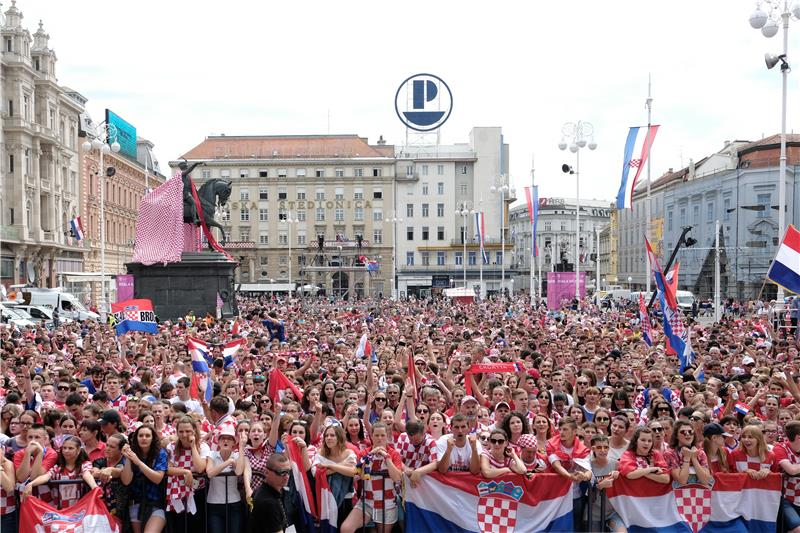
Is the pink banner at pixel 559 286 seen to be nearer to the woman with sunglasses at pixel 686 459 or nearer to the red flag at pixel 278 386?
the red flag at pixel 278 386

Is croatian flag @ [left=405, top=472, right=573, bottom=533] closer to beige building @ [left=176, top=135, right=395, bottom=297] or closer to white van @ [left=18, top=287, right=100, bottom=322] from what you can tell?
white van @ [left=18, top=287, right=100, bottom=322]

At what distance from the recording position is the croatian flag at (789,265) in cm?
1582

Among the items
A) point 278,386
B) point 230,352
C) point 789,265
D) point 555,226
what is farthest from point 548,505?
point 555,226

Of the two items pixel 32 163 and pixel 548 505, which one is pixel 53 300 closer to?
pixel 32 163

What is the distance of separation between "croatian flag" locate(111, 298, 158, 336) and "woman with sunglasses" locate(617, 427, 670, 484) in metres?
12.1

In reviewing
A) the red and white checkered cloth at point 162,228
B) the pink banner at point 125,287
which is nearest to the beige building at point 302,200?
the red and white checkered cloth at point 162,228

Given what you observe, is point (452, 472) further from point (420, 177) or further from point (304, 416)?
point (420, 177)

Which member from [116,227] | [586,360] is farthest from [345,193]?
[586,360]

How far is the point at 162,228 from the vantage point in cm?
3459

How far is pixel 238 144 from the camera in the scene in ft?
294

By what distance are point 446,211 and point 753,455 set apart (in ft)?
265

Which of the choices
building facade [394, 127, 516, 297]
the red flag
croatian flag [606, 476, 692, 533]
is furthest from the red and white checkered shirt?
building facade [394, 127, 516, 297]

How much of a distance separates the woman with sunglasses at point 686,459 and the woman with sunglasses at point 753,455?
34cm

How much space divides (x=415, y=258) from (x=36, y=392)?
7791cm
